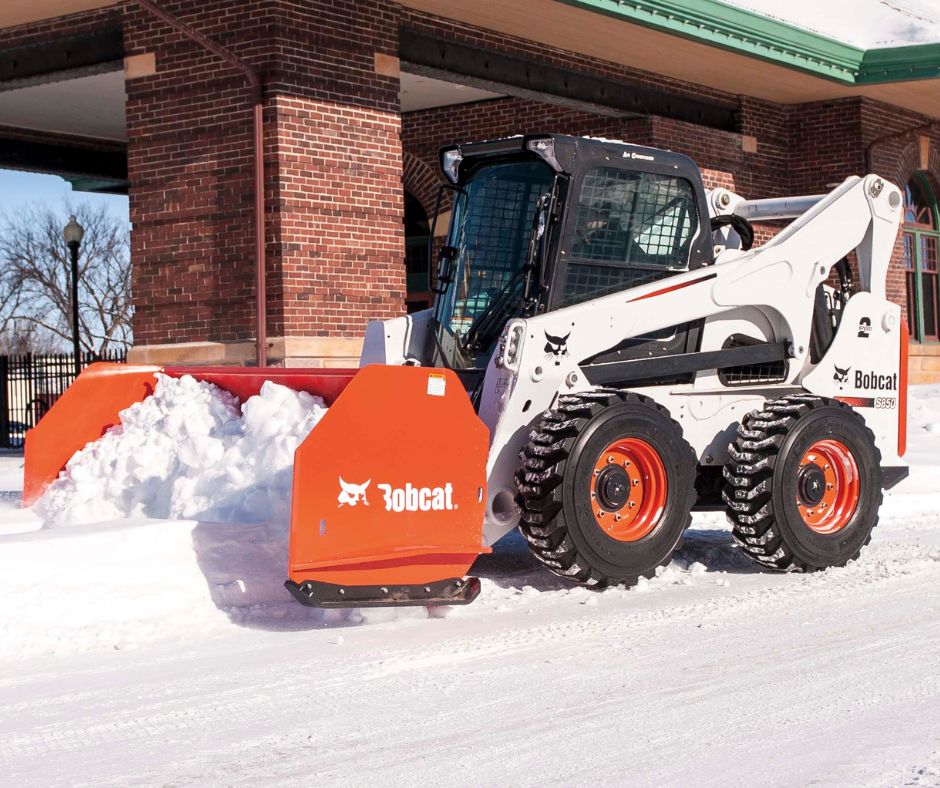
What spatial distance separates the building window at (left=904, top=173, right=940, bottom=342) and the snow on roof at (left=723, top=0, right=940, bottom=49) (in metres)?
2.92

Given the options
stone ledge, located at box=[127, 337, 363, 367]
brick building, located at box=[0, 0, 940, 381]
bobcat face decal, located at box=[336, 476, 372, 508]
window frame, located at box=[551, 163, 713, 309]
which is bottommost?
bobcat face decal, located at box=[336, 476, 372, 508]

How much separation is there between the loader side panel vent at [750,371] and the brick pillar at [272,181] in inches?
265

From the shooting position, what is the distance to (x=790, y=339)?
8.51 meters

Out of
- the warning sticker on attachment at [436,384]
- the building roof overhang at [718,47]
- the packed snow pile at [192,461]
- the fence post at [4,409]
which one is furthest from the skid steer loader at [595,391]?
the fence post at [4,409]

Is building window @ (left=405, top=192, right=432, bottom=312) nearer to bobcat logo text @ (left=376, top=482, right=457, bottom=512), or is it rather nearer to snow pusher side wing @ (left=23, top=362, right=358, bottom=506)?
snow pusher side wing @ (left=23, top=362, right=358, bottom=506)

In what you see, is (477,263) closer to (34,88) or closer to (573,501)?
(573,501)

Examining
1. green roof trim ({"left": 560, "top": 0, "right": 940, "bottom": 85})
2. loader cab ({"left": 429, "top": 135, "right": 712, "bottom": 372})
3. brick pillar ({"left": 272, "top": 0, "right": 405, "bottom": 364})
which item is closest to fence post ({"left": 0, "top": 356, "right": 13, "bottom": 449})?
brick pillar ({"left": 272, "top": 0, "right": 405, "bottom": 364})

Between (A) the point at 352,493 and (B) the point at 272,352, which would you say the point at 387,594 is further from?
(B) the point at 272,352

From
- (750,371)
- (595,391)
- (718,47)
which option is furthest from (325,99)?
(595,391)

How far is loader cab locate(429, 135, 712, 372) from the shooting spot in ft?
25.2

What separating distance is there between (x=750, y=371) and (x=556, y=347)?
1755 mm

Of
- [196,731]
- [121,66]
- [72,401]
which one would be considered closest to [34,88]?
[121,66]

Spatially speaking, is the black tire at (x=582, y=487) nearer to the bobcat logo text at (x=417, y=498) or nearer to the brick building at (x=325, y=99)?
the bobcat logo text at (x=417, y=498)

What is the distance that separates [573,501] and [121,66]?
10.6 meters
